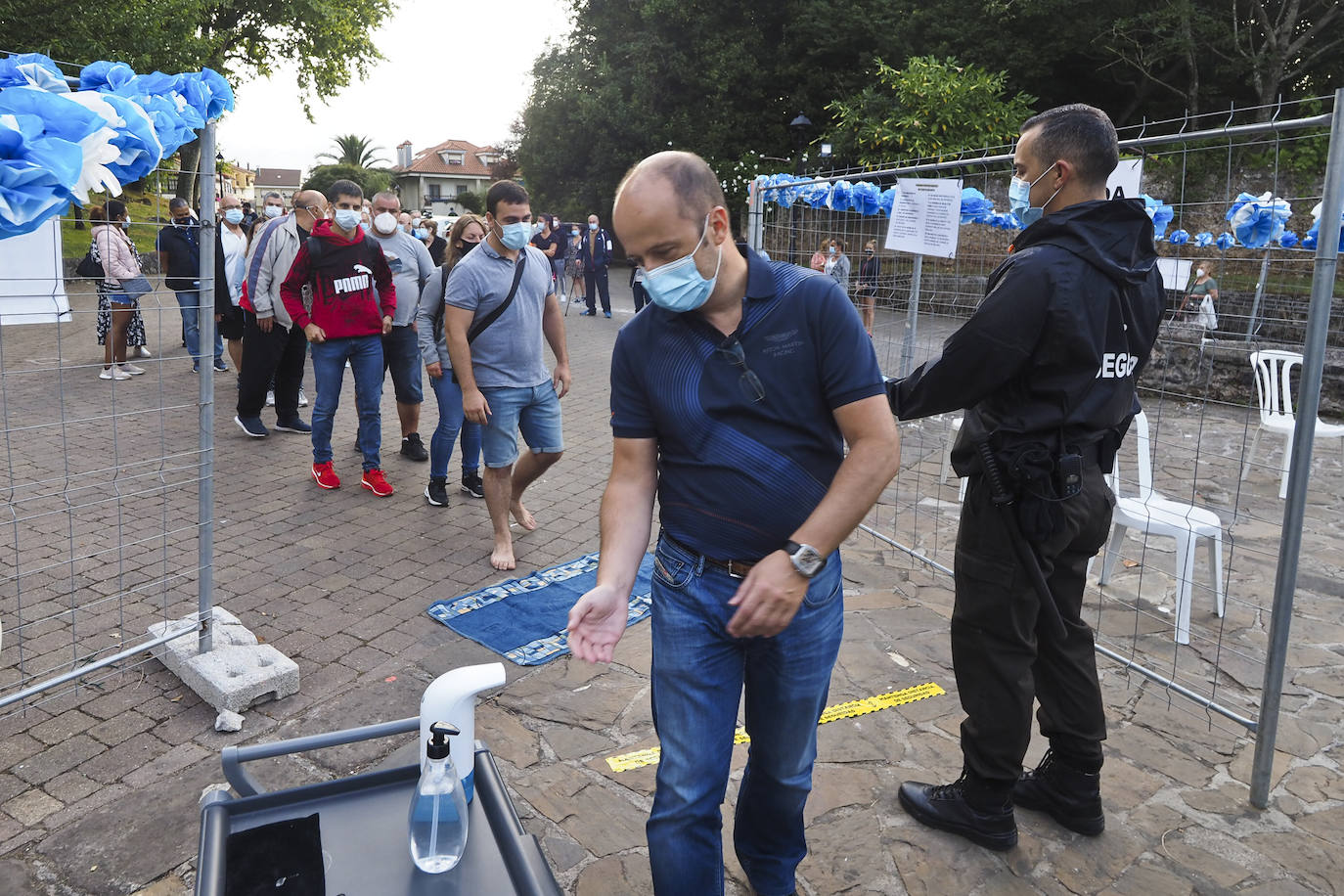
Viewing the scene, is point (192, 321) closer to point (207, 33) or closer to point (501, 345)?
point (501, 345)

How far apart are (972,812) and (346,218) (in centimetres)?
528

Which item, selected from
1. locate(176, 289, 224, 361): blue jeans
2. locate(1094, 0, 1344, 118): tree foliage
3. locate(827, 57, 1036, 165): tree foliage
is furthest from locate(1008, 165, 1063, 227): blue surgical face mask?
locate(1094, 0, 1344, 118): tree foliage

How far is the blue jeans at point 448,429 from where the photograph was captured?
5875 millimetres

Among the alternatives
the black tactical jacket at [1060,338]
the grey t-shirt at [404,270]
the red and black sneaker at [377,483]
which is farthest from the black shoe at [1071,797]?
the grey t-shirt at [404,270]

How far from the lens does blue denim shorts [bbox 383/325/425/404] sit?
713 cm

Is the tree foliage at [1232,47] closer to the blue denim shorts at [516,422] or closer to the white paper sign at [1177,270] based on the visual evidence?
the white paper sign at [1177,270]

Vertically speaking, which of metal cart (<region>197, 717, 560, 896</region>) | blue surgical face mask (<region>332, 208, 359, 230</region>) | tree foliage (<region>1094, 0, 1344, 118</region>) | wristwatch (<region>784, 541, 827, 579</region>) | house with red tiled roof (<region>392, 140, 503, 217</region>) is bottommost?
metal cart (<region>197, 717, 560, 896</region>)

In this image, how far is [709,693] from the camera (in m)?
2.16

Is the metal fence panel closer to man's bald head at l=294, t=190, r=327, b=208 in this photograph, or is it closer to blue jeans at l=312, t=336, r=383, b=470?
blue jeans at l=312, t=336, r=383, b=470

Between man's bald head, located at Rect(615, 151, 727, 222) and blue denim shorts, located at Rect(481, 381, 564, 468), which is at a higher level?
man's bald head, located at Rect(615, 151, 727, 222)

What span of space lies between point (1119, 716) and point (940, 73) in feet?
63.9

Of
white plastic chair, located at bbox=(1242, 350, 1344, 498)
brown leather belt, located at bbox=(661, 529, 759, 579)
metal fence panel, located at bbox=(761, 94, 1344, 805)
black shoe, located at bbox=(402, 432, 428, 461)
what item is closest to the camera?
brown leather belt, located at bbox=(661, 529, 759, 579)

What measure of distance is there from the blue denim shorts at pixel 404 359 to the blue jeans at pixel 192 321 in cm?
135

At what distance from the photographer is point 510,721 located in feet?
11.8
